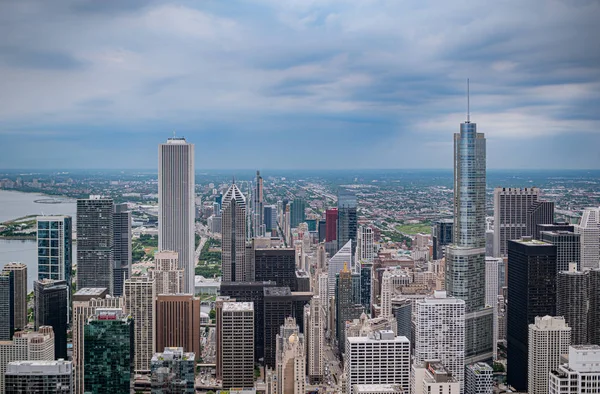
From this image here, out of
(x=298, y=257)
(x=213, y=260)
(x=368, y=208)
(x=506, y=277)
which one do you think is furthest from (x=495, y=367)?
(x=213, y=260)

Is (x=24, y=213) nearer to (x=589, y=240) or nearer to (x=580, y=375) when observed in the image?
(x=580, y=375)

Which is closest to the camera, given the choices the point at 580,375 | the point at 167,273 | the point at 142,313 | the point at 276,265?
the point at 580,375

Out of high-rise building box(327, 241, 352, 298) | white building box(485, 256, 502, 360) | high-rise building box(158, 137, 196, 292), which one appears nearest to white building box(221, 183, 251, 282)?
high-rise building box(158, 137, 196, 292)

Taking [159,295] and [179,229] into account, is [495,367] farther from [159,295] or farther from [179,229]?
[179,229]

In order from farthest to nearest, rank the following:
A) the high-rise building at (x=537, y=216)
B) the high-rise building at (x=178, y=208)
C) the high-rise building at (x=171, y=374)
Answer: the high-rise building at (x=178, y=208) < the high-rise building at (x=537, y=216) < the high-rise building at (x=171, y=374)

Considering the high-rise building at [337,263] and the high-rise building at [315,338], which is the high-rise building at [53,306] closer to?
Result: the high-rise building at [315,338]

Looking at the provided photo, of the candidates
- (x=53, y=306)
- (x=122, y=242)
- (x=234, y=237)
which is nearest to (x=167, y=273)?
(x=122, y=242)

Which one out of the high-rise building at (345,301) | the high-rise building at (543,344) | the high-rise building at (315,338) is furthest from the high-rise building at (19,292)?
the high-rise building at (543,344)
